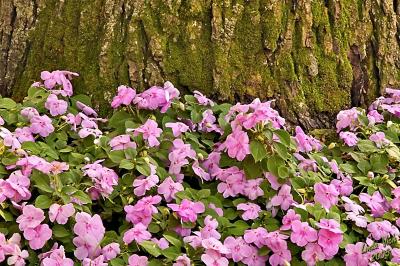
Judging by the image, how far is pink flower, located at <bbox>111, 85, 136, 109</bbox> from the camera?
3174 mm

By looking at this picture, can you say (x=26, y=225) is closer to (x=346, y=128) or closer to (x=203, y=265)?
(x=203, y=265)

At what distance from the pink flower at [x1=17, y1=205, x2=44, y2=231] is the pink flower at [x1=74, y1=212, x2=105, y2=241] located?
122 millimetres

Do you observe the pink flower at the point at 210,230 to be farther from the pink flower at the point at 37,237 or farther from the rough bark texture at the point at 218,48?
the rough bark texture at the point at 218,48

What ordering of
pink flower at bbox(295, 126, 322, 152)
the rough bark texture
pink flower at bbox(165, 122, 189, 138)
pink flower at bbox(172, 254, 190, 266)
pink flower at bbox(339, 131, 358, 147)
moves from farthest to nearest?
the rough bark texture < pink flower at bbox(339, 131, 358, 147) < pink flower at bbox(295, 126, 322, 152) < pink flower at bbox(165, 122, 189, 138) < pink flower at bbox(172, 254, 190, 266)

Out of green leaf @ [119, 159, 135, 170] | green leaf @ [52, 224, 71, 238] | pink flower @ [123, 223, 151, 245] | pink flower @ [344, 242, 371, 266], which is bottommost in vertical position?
pink flower @ [344, 242, 371, 266]

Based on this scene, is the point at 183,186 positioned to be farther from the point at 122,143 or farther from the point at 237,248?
the point at 237,248

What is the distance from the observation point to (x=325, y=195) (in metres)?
2.82

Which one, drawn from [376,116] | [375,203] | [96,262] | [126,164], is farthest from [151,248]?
[376,116]

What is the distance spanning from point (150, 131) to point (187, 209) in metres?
0.42

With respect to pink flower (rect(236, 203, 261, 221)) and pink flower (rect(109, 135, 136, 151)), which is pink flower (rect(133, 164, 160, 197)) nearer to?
pink flower (rect(109, 135, 136, 151))

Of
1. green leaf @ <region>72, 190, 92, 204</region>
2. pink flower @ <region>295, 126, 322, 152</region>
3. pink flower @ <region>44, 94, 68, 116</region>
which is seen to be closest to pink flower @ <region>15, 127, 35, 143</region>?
pink flower @ <region>44, 94, 68, 116</region>

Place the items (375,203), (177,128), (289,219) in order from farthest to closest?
(177,128) < (375,203) < (289,219)

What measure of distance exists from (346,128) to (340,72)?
0.95ft

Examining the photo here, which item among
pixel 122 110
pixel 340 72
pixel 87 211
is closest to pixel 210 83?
pixel 122 110
